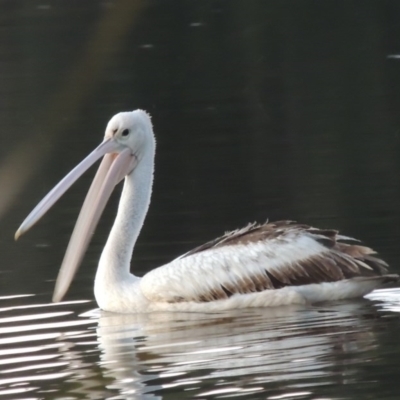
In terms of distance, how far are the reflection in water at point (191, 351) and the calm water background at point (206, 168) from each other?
0.06 feet

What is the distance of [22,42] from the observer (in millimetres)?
23031

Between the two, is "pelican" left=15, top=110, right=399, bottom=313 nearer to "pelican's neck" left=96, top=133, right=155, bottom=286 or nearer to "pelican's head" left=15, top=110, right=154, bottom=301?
"pelican's neck" left=96, top=133, right=155, bottom=286

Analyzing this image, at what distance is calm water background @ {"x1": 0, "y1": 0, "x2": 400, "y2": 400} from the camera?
6859 millimetres

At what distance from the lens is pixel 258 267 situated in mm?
8695

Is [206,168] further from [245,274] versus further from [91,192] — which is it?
[245,274]

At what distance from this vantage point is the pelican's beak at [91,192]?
29.2 feet

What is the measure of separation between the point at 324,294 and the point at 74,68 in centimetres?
1301

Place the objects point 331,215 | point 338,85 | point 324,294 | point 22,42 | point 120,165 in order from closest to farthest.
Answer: point 324,294 → point 120,165 → point 331,215 → point 338,85 → point 22,42

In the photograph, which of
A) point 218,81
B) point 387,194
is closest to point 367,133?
point 387,194

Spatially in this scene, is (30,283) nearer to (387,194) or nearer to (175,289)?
(175,289)

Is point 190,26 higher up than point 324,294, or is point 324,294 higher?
point 190,26

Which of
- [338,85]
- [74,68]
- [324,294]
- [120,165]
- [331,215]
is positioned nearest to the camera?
[324,294]

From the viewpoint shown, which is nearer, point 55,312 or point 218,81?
point 55,312

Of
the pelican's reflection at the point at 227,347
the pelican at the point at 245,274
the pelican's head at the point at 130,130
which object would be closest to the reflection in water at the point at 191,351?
the pelican's reflection at the point at 227,347
